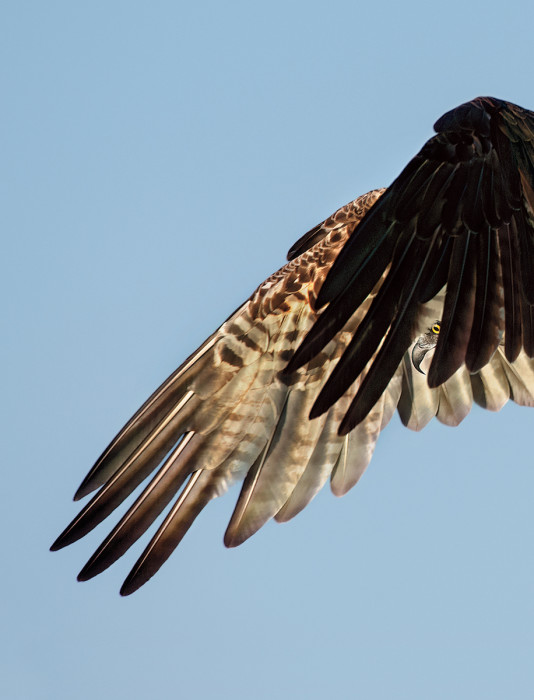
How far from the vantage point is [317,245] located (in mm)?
8367

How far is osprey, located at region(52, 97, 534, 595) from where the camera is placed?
5660 millimetres

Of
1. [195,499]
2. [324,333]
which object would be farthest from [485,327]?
[195,499]

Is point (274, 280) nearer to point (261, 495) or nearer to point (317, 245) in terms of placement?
point (317, 245)

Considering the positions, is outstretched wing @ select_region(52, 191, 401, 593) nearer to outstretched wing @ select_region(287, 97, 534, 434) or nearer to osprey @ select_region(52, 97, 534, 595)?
osprey @ select_region(52, 97, 534, 595)

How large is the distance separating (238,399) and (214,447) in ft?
1.61

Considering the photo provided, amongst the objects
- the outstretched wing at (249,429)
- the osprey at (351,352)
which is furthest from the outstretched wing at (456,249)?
the outstretched wing at (249,429)

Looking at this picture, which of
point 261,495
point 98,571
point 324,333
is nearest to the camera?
point 324,333

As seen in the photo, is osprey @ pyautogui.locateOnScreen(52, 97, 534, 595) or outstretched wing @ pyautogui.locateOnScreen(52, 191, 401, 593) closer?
osprey @ pyautogui.locateOnScreen(52, 97, 534, 595)

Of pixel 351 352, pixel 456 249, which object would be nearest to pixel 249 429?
pixel 351 352

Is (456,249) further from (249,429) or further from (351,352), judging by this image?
(249,429)

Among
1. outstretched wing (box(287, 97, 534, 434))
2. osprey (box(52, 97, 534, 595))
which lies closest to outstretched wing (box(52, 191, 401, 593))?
osprey (box(52, 97, 534, 595))

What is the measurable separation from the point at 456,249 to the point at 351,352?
0.86 m

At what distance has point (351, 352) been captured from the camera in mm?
5637

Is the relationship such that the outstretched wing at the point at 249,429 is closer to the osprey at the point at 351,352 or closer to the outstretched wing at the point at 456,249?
the osprey at the point at 351,352
